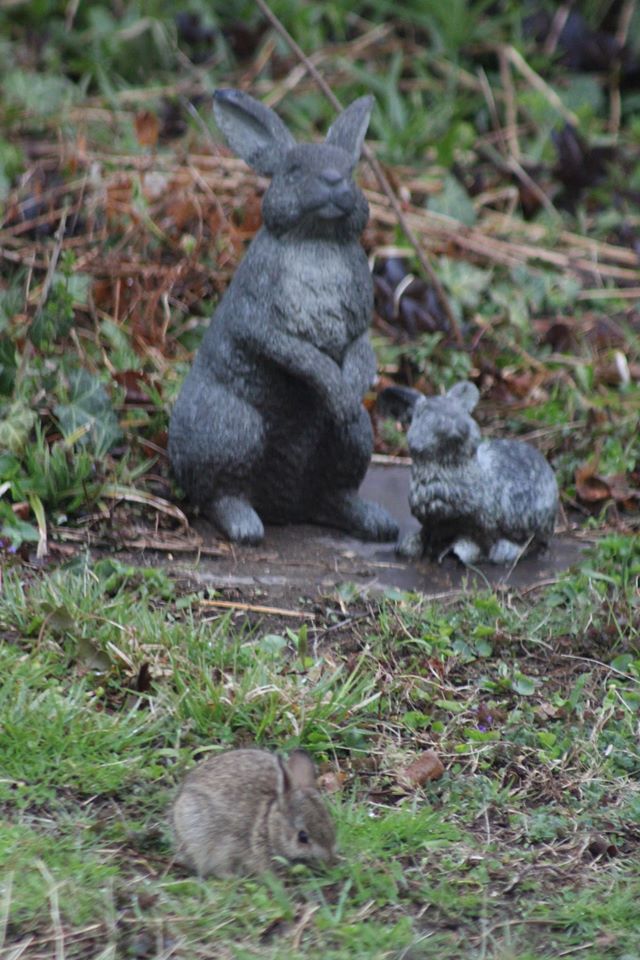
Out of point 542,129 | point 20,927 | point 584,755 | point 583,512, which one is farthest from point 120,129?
point 20,927

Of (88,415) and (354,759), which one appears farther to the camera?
(88,415)

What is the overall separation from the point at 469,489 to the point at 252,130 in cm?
165

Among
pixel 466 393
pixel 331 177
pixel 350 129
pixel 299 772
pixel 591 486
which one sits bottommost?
pixel 591 486

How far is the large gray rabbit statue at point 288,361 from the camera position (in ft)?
18.5

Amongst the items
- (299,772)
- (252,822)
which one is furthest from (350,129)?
(252,822)

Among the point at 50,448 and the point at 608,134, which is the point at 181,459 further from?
the point at 608,134

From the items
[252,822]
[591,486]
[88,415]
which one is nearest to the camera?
[252,822]

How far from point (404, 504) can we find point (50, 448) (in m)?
1.58

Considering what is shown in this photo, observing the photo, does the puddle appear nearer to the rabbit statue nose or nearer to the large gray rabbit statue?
the large gray rabbit statue

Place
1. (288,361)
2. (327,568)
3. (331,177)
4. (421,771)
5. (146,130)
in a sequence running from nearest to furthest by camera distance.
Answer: (421,771), (331,177), (288,361), (327,568), (146,130)

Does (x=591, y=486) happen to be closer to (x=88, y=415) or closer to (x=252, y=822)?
(x=88, y=415)

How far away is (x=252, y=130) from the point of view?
580 centimetres

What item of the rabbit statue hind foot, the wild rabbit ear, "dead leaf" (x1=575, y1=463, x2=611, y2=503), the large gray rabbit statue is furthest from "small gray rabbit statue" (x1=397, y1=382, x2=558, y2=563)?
the wild rabbit ear

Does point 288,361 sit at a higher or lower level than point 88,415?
higher
